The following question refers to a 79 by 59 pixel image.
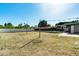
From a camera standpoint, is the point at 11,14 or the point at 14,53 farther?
the point at 11,14

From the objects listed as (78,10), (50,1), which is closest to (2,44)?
(50,1)

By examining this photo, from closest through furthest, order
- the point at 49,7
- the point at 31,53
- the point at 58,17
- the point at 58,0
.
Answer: the point at 58,0 < the point at 31,53 < the point at 49,7 < the point at 58,17

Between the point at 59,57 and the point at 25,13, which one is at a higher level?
the point at 25,13

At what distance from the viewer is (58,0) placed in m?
3.48

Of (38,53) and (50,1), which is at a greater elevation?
(50,1)

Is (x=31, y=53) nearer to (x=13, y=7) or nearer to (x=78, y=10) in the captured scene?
(x=13, y=7)

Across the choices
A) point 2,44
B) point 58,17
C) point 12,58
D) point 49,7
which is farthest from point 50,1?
point 2,44

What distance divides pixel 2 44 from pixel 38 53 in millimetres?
1692

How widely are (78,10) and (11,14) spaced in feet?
7.72

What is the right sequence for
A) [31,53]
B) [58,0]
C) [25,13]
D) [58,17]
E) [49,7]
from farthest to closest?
[58,17] < [25,13] < [49,7] < [31,53] < [58,0]

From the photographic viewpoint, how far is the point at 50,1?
3.48 metres

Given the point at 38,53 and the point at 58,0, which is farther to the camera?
the point at 38,53

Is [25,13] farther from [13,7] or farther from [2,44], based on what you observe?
[2,44]

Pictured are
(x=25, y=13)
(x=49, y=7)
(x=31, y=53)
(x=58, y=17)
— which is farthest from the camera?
(x=58, y=17)
